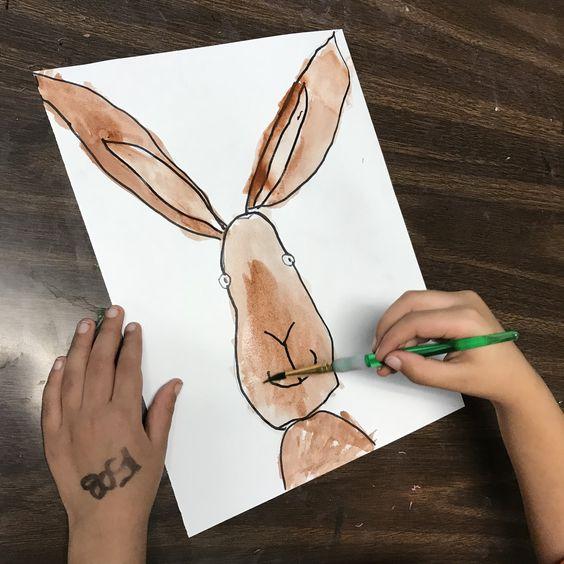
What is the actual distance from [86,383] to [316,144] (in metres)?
0.34

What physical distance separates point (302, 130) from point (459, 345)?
277mm

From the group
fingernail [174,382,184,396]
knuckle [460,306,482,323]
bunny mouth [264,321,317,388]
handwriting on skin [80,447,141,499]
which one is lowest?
handwriting on skin [80,447,141,499]

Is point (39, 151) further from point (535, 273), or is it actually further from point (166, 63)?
point (535, 273)

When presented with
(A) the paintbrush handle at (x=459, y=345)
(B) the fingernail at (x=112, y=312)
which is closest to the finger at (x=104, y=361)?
(B) the fingernail at (x=112, y=312)

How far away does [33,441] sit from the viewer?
52cm

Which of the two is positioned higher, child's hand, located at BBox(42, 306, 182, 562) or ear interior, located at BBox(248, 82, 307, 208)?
ear interior, located at BBox(248, 82, 307, 208)

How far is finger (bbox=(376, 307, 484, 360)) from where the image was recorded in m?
0.54

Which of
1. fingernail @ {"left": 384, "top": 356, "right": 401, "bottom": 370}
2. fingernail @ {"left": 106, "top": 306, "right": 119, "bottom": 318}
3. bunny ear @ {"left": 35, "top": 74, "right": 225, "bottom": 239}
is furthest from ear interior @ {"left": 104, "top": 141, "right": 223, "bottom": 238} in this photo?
fingernail @ {"left": 384, "top": 356, "right": 401, "bottom": 370}

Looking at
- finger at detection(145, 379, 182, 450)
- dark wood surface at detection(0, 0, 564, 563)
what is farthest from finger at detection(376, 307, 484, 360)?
finger at detection(145, 379, 182, 450)

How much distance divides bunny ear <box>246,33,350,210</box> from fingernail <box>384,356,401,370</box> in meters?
0.20

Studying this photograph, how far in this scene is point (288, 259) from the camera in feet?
1.94

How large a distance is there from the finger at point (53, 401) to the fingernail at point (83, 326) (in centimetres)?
3

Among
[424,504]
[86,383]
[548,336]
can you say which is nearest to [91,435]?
[86,383]

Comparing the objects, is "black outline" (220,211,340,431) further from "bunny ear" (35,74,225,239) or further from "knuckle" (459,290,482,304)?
"knuckle" (459,290,482,304)
